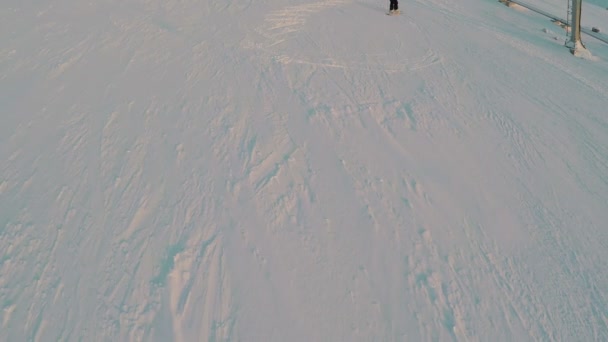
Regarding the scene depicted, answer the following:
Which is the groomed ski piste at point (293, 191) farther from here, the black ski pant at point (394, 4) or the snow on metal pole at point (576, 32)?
the black ski pant at point (394, 4)

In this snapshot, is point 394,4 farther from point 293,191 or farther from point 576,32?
point 293,191

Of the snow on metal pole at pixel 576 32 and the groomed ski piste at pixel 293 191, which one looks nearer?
the groomed ski piste at pixel 293 191

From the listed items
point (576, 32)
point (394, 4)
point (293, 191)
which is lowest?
point (293, 191)

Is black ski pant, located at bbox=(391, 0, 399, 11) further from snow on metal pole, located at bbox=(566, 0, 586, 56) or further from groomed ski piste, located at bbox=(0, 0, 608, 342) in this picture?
snow on metal pole, located at bbox=(566, 0, 586, 56)

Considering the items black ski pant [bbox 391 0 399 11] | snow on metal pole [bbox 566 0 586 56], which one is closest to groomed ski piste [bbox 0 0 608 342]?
snow on metal pole [bbox 566 0 586 56]

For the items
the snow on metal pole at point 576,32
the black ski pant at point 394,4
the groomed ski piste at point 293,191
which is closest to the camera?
the groomed ski piste at point 293,191

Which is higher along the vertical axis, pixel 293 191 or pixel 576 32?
pixel 576 32

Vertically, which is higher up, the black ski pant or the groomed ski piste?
the black ski pant

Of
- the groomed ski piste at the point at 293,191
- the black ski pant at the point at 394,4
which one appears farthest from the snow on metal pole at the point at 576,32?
the black ski pant at the point at 394,4

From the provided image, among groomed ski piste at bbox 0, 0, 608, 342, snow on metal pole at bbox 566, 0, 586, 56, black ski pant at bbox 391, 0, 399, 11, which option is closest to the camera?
groomed ski piste at bbox 0, 0, 608, 342

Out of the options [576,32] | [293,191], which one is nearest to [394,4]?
[576,32]
